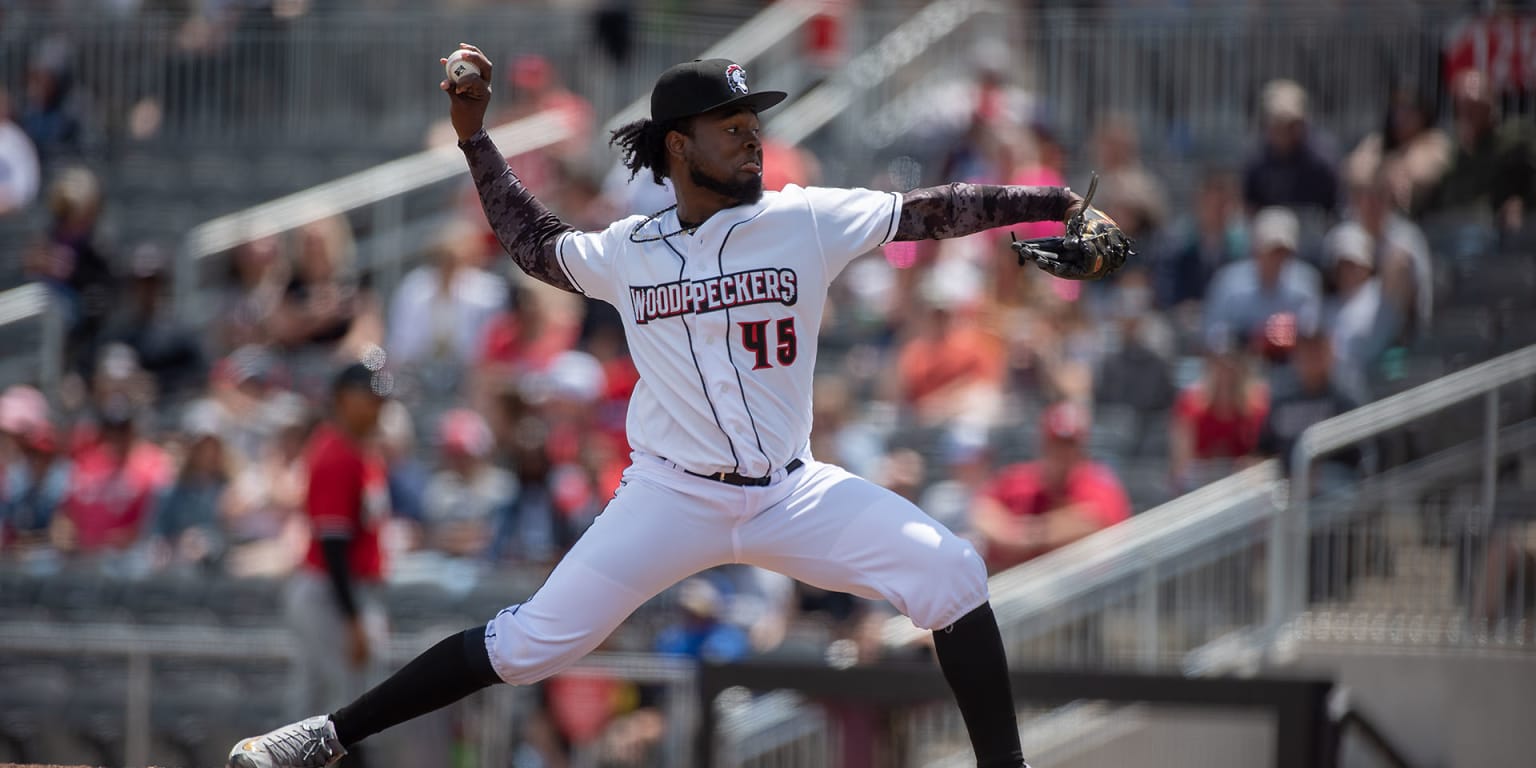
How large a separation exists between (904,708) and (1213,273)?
3.64 metres

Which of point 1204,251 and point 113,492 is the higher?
point 1204,251

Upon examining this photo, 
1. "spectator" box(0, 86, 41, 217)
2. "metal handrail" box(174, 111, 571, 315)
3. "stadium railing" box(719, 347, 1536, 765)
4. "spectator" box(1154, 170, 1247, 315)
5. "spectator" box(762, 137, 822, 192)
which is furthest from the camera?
"spectator" box(0, 86, 41, 217)

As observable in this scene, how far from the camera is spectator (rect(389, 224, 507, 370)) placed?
444 inches

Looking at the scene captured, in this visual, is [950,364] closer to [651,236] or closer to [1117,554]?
[1117,554]

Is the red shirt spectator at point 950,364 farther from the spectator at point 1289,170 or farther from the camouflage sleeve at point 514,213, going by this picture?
the camouflage sleeve at point 514,213

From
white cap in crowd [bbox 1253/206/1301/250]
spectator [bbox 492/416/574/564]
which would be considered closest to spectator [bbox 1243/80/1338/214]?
white cap in crowd [bbox 1253/206/1301/250]

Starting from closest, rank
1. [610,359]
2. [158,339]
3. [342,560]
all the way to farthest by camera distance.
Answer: [342,560]
[610,359]
[158,339]

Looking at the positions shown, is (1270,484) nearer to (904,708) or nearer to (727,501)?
(904,708)

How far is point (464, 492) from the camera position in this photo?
9.97 metres

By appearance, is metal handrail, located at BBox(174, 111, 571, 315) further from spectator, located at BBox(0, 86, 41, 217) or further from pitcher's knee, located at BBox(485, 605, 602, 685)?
pitcher's knee, located at BBox(485, 605, 602, 685)

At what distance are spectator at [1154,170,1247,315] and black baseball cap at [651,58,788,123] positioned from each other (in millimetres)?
6175

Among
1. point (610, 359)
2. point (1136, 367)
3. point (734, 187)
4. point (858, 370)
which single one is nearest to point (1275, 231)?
point (1136, 367)

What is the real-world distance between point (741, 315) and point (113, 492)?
22.2ft

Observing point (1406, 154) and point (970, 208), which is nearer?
point (970, 208)
